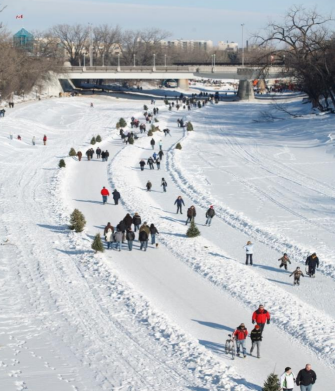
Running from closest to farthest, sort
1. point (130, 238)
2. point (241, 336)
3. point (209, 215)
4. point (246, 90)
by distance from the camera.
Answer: point (241, 336), point (130, 238), point (209, 215), point (246, 90)

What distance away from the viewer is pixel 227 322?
608 inches

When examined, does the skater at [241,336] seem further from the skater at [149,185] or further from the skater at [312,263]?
the skater at [149,185]

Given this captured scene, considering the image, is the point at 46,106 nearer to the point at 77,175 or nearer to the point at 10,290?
the point at 77,175

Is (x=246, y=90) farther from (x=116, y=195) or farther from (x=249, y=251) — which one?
(x=249, y=251)

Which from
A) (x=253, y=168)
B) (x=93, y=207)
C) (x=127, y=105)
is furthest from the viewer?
(x=127, y=105)

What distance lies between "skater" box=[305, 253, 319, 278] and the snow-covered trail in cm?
191

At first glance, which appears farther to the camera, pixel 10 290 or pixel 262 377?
pixel 10 290

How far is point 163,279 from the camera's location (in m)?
18.4

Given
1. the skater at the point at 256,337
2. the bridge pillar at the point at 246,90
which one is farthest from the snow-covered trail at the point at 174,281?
the bridge pillar at the point at 246,90

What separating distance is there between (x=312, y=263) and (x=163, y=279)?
12.9 ft

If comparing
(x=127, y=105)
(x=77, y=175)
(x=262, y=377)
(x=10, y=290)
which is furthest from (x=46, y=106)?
(x=262, y=377)

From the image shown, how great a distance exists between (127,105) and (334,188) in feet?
175

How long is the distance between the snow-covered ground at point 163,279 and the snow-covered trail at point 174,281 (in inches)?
1.5

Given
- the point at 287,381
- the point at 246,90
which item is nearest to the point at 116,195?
the point at 287,381
